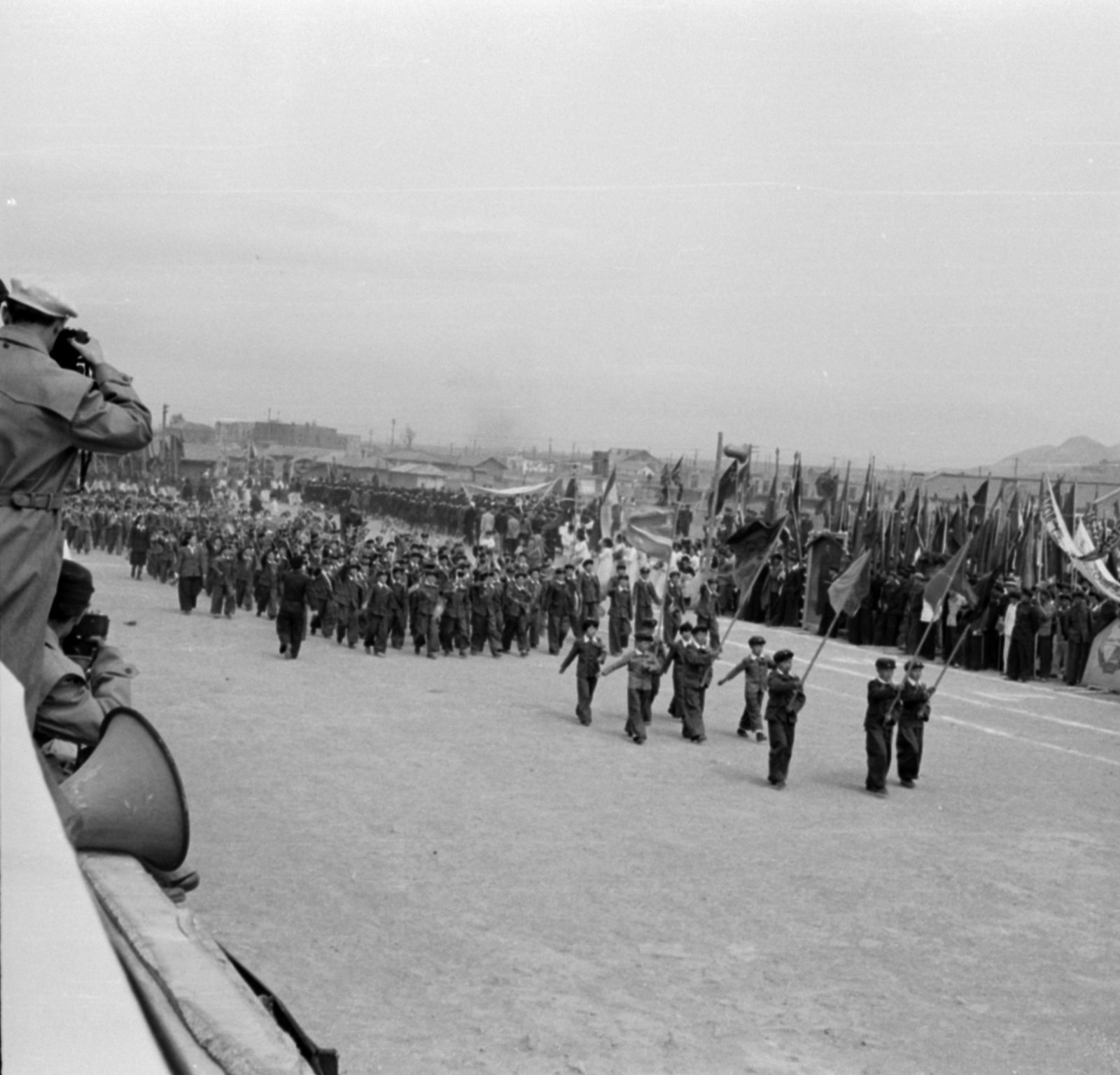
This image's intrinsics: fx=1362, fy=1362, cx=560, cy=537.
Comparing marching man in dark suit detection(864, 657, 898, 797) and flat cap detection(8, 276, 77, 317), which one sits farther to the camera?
marching man in dark suit detection(864, 657, 898, 797)

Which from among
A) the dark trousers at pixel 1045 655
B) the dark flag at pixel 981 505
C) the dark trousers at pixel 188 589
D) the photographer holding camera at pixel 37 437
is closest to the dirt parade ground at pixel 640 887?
the photographer holding camera at pixel 37 437

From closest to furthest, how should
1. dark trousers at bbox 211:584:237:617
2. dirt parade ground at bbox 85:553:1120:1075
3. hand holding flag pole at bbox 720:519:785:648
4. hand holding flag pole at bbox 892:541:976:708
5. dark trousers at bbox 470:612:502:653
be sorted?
1. dirt parade ground at bbox 85:553:1120:1075
2. hand holding flag pole at bbox 892:541:976:708
3. hand holding flag pole at bbox 720:519:785:648
4. dark trousers at bbox 470:612:502:653
5. dark trousers at bbox 211:584:237:617

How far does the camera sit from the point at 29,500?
9.77 feet

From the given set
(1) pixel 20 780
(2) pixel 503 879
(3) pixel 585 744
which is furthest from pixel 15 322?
(3) pixel 585 744

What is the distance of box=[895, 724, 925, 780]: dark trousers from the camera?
1347 cm

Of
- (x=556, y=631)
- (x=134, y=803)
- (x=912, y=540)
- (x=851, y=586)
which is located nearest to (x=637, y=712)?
(x=851, y=586)

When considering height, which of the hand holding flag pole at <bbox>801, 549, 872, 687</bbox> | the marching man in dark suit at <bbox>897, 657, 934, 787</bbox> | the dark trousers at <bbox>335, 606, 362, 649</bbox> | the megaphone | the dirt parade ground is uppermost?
the hand holding flag pole at <bbox>801, 549, 872, 687</bbox>

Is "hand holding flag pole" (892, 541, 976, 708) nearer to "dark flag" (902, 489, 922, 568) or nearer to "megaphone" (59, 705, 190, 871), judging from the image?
"dark flag" (902, 489, 922, 568)

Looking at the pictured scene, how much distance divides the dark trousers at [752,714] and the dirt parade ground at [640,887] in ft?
1.14

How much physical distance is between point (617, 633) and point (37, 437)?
69.0 ft

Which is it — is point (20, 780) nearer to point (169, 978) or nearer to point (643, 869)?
point (169, 978)

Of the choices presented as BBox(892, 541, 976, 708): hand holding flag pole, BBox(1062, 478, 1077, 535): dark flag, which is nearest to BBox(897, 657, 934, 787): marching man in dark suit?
BBox(892, 541, 976, 708): hand holding flag pole

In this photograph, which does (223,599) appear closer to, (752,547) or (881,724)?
(752,547)

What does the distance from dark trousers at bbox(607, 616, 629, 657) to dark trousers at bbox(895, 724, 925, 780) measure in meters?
10.3
